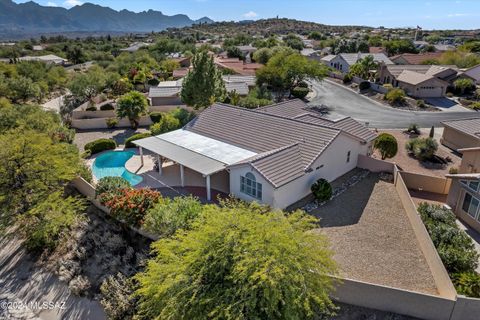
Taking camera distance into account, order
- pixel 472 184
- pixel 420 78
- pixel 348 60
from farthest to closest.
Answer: pixel 348 60 < pixel 420 78 < pixel 472 184

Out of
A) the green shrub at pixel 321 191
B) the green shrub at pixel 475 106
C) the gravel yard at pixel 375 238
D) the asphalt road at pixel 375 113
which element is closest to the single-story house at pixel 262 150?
the green shrub at pixel 321 191

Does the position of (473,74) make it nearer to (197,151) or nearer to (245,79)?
(245,79)

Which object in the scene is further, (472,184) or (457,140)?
(457,140)

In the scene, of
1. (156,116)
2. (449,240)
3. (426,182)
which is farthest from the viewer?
(156,116)

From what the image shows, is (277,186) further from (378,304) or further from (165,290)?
(165,290)

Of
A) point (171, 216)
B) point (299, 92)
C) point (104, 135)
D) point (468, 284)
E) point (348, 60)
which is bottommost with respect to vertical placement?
point (104, 135)

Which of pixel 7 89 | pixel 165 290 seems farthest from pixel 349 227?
pixel 7 89

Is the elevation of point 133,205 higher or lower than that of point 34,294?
higher

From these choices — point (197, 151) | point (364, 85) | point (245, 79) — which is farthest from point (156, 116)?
point (364, 85)

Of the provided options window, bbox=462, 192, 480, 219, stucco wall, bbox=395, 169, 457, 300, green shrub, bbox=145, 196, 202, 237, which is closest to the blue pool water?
green shrub, bbox=145, 196, 202, 237
